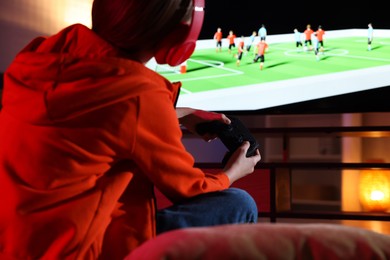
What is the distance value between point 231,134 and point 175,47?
313 mm

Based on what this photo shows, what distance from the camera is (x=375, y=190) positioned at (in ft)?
10.1

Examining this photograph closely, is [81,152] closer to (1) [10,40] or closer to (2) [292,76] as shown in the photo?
(1) [10,40]

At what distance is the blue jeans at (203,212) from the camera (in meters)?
1.05

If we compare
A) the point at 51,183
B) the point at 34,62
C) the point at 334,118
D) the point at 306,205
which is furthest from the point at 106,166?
the point at 306,205

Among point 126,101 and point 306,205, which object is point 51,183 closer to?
point 126,101

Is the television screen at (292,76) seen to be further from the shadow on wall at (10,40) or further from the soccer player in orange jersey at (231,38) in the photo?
the shadow on wall at (10,40)

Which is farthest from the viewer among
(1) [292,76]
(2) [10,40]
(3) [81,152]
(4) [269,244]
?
(1) [292,76]

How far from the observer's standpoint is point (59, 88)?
0.93 meters

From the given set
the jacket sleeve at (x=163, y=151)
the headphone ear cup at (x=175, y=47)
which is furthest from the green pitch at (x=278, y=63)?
the jacket sleeve at (x=163, y=151)

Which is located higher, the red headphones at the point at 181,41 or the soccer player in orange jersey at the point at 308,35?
the red headphones at the point at 181,41

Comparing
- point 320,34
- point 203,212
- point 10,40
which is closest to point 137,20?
point 203,212

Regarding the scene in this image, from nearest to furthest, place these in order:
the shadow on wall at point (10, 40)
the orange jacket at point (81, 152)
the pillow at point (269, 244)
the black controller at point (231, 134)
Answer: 1. the pillow at point (269, 244)
2. the orange jacket at point (81, 152)
3. the black controller at point (231, 134)
4. the shadow on wall at point (10, 40)

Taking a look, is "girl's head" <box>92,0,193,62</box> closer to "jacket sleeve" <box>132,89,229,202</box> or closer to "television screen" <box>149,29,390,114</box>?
"jacket sleeve" <box>132,89,229,202</box>

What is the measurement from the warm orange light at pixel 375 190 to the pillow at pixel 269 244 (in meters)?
2.79
